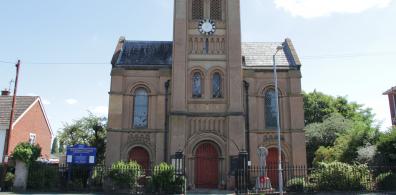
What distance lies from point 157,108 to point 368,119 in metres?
38.0

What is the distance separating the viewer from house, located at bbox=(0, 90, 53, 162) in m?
31.2

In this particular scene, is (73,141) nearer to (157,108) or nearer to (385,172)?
(157,108)

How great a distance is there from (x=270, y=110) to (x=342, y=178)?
1003 cm

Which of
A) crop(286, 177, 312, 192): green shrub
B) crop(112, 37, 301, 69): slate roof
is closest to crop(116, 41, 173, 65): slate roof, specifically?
crop(112, 37, 301, 69): slate roof

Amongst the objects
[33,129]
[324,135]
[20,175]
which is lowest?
[20,175]

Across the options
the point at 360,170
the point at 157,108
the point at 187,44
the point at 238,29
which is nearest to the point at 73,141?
the point at 157,108

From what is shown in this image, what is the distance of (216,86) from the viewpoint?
2947 centimetres

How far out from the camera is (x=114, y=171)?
2262cm

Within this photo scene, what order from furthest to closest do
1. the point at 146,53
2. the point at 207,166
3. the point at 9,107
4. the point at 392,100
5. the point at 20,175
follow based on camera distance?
the point at 392,100
the point at 146,53
the point at 9,107
the point at 207,166
the point at 20,175

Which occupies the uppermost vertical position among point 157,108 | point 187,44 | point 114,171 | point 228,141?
point 187,44

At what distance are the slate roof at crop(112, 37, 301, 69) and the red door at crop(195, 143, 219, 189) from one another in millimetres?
7603

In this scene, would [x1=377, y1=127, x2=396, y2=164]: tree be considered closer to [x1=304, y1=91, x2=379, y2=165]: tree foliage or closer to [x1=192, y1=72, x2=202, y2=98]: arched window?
[x1=304, y1=91, x2=379, y2=165]: tree foliage

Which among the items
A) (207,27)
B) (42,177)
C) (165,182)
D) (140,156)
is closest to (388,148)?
(165,182)

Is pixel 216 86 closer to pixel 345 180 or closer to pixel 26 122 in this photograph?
pixel 345 180
